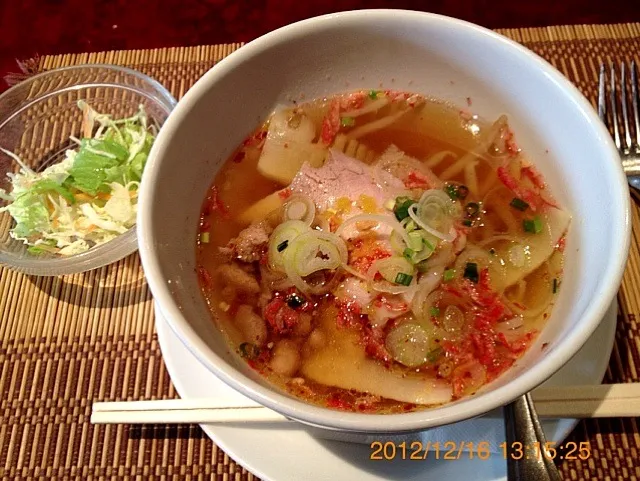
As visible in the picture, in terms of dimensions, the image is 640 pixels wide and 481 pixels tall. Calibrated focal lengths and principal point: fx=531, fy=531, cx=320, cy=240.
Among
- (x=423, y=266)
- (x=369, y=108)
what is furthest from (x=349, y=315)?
(x=369, y=108)

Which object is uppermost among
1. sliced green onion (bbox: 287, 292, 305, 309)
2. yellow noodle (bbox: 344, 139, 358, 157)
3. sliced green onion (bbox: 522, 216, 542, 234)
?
yellow noodle (bbox: 344, 139, 358, 157)

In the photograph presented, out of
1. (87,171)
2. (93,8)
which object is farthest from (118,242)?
(93,8)

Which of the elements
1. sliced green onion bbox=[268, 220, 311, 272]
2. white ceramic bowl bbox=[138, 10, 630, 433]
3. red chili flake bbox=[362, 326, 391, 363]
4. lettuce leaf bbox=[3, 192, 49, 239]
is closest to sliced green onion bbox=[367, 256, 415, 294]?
red chili flake bbox=[362, 326, 391, 363]

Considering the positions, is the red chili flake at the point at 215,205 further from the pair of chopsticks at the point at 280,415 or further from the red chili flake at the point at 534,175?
the red chili flake at the point at 534,175

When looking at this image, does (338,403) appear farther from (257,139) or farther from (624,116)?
(624,116)

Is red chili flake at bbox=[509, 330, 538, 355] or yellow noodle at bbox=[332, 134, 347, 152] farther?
yellow noodle at bbox=[332, 134, 347, 152]

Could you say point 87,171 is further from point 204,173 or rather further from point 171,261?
point 171,261
